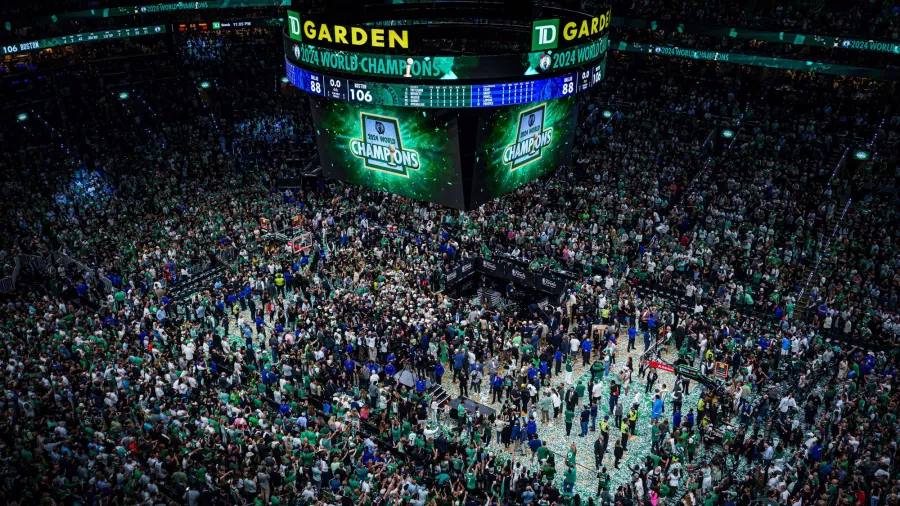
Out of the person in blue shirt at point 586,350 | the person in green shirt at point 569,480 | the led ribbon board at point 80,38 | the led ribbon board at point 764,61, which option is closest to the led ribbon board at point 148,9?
the led ribbon board at point 80,38

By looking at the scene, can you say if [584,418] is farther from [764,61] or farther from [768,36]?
[768,36]

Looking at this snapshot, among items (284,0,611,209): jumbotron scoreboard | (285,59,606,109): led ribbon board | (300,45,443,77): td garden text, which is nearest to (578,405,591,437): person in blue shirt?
(284,0,611,209): jumbotron scoreboard

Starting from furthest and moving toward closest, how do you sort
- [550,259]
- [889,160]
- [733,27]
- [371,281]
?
[733,27] < [889,160] < [550,259] < [371,281]

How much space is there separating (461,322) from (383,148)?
681cm

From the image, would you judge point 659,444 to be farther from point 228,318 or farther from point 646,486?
point 228,318

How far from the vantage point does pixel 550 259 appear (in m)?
34.0

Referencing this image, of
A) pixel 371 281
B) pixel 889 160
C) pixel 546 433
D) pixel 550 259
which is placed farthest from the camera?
pixel 889 160

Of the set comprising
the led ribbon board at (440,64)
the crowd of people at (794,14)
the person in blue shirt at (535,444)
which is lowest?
the person in blue shirt at (535,444)

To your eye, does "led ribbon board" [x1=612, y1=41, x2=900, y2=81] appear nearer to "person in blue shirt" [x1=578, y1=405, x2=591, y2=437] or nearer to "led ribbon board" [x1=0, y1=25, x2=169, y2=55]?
"person in blue shirt" [x1=578, y1=405, x2=591, y2=437]

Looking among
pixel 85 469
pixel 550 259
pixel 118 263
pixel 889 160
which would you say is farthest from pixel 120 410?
pixel 889 160

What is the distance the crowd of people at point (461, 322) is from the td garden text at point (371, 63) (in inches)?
321

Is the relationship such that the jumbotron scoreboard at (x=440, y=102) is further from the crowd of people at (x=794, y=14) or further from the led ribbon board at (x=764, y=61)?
the crowd of people at (x=794, y=14)

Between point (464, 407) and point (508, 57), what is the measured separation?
1097 cm

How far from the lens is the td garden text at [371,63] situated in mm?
25703
